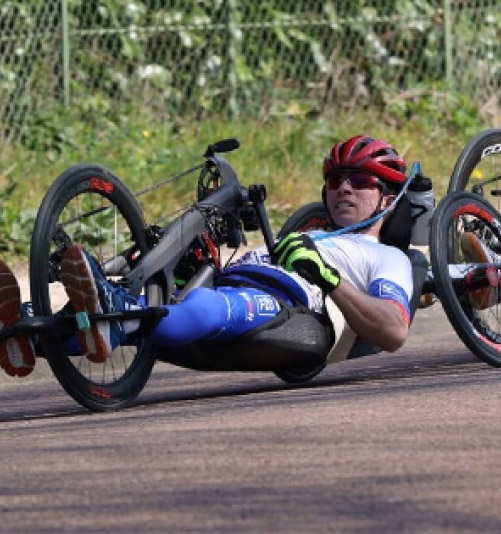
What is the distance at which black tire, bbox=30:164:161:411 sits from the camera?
7875 millimetres

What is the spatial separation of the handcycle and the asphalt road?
0.16 m

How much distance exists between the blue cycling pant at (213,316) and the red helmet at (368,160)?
93 cm

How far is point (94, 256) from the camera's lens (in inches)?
338

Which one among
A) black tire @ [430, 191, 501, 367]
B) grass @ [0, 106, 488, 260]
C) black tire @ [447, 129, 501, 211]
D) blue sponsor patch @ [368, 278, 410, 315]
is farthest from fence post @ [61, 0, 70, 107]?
blue sponsor patch @ [368, 278, 410, 315]

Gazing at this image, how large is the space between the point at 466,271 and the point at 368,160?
0.64 m

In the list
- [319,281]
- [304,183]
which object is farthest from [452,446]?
[304,183]

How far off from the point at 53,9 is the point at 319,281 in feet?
29.7

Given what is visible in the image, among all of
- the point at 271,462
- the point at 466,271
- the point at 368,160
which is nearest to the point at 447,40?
the point at 368,160

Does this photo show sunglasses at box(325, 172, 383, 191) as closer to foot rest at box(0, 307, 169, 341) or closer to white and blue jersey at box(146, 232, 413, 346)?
white and blue jersey at box(146, 232, 413, 346)

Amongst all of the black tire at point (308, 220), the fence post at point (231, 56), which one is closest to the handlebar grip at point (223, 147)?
the black tire at point (308, 220)

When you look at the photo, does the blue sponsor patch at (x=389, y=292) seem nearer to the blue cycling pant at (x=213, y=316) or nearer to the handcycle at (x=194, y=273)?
the handcycle at (x=194, y=273)

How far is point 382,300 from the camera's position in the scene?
838 cm

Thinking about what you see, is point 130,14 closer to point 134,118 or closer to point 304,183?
point 134,118

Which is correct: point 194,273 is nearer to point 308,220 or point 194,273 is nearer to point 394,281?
point 394,281
